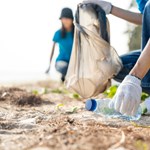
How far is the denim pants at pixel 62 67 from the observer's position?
552 centimetres

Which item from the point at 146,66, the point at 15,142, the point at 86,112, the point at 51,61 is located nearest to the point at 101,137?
the point at 15,142

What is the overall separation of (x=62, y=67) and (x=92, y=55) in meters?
2.08

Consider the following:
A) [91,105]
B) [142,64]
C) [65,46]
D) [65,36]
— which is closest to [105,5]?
[91,105]

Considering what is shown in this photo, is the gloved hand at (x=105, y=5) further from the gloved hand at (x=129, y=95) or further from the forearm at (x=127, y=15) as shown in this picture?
the gloved hand at (x=129, y=95)

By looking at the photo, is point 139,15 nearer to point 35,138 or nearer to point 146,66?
point 146,66

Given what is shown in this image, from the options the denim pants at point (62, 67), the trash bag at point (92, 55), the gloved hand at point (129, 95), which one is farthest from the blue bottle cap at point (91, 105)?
the denim pants at point (62, 67)

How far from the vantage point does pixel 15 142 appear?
210cm

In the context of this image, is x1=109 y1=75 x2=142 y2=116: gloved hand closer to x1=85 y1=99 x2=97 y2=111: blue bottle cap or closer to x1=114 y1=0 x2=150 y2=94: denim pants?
x1=114 y1=0 x2=150 y2=94: denim pants

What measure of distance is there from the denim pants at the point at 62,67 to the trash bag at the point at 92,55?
181cm

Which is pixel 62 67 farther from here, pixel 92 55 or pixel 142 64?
pixel 142 64

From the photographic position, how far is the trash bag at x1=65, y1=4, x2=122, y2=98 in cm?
349

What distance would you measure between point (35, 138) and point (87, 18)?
170cm

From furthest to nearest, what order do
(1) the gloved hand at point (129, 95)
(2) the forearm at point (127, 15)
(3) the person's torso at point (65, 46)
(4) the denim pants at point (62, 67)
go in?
(3) the person's torso at point (65, 46)
(4) the denim pants at point (62, 67)
(2) the forearm at point (127, 15)
(1) the gloved hand at point (129, 95)

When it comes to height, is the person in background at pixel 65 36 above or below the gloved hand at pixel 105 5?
below
